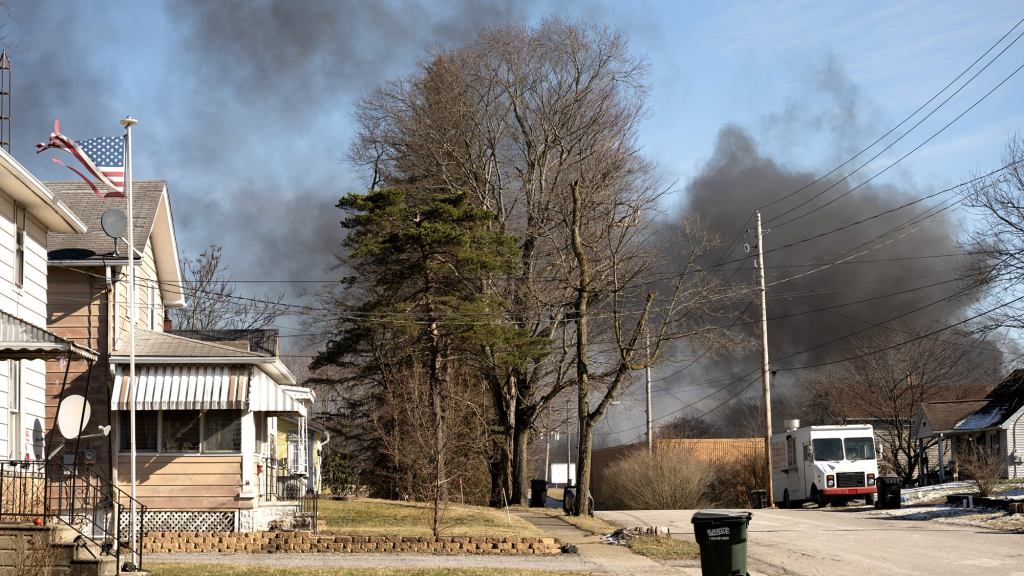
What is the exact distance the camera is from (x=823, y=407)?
75.4 m

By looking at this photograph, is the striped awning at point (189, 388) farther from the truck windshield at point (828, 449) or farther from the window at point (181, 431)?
the truck windshield at point (828, 449)

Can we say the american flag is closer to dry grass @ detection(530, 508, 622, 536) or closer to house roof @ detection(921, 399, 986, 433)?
dry grass @ detection(530, 508, 622, 536)

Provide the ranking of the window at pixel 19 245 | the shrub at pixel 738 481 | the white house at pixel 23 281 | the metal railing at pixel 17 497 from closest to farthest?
1. the metal railing at pixel 17 497
2. the white house at pixel 23 281
3. the window at pixel 19 245
4. the shrub at pixel 738 481

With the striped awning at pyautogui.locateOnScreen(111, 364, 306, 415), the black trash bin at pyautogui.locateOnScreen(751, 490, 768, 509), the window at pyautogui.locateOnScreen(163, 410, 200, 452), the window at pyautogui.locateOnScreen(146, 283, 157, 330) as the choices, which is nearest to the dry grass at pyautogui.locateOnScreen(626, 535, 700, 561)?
the striped awning at pyautogui.locateOnScreen(111, 364, 306, 415)

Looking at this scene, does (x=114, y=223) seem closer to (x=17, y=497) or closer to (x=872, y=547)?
(x=17, y=497)

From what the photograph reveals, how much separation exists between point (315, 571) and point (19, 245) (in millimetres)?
7870

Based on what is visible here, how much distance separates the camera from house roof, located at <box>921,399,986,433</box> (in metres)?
52.2

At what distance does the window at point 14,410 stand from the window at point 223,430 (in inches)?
231

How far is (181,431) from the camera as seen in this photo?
24.6 meters

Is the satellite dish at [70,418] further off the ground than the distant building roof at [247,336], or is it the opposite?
the distant building roof at [247,336]

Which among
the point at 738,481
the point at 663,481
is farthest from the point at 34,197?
the point at 738,481

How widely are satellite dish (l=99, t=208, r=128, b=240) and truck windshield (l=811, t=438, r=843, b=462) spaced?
2446cm

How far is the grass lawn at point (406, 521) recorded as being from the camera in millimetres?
24297

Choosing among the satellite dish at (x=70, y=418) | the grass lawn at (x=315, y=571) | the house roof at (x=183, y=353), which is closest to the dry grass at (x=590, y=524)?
the grass lawn at (x=315, y=571)
